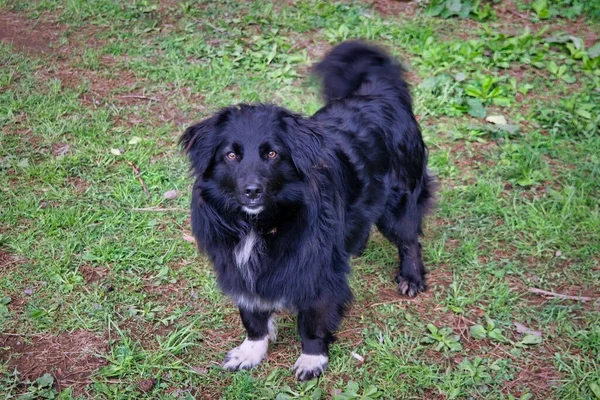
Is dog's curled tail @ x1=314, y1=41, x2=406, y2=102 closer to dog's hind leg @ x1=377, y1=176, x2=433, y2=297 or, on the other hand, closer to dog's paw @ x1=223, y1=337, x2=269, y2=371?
dog's hind leg @ x1=377, y1=176, x2=433, y2=297

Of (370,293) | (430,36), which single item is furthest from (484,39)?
(370,293)

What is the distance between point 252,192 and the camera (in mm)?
2852

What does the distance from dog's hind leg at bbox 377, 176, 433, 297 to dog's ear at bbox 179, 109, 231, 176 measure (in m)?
1.30

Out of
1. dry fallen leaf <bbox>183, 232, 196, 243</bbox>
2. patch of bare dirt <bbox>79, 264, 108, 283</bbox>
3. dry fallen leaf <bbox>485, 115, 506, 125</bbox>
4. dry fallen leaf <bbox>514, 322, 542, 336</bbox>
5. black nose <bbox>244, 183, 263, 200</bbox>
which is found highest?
black nose <bbox>244, 183, 263, 200</bbox>

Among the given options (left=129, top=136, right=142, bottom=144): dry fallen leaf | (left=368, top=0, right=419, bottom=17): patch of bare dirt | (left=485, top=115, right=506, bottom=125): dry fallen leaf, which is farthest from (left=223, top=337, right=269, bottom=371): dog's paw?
(left=368, top=0, right=419, bottom=17): patch of bare dirt

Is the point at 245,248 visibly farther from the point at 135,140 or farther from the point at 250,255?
the point at 135,140

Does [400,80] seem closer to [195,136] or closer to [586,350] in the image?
[195,136]

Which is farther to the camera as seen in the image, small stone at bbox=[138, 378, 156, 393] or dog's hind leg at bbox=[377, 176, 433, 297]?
dog's hind leg at bbox=[377, 176, 433, 297]

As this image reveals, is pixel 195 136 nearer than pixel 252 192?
No

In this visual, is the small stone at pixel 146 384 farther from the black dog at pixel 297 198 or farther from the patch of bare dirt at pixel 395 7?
the patch of bare dirt at pixel 395 7

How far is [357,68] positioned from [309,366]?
182 centimetres

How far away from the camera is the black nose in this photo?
112 inches

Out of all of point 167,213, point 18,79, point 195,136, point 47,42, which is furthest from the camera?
point 47,42

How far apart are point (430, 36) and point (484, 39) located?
57 centimetres
